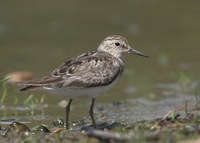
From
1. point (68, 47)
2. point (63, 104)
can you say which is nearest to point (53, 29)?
point (68, 47)

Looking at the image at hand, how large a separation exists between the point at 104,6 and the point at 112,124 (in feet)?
29.0

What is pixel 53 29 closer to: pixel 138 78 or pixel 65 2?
pixel 65 2

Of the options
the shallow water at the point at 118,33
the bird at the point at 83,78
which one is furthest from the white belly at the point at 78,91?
the shallow water at the point at 118,33

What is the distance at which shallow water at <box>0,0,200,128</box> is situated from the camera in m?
10.4

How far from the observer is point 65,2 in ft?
55.2

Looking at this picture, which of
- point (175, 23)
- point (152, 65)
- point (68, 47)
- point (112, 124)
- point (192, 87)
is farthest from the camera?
point (175, 23)

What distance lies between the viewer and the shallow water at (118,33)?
10.4m

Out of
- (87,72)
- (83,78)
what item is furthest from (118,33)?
(83,78)

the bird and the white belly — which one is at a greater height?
the bird

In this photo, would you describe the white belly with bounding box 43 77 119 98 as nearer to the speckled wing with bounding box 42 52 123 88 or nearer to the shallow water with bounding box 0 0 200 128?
the speckled wing with bounding box 42 52 123 88

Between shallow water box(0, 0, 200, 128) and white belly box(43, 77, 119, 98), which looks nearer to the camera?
white belly box(43, 77, 119, 98)

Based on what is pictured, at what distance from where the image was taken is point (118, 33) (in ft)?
51.0

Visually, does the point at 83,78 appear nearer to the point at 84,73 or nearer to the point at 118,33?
the point at 84,73

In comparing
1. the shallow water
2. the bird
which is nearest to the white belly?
the bird
